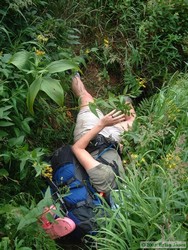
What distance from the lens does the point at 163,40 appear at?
372cm

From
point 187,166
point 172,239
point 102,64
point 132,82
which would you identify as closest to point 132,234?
point 172,239

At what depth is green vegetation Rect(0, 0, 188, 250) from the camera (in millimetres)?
2176

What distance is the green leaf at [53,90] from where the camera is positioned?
7.02ft

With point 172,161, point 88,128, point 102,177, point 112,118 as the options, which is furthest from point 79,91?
point 172,161

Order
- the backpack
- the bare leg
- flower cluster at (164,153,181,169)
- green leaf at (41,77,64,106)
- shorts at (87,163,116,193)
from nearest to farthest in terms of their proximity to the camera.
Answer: green leaf at (41,77,64,106)
flower cluster at (164,153,181,169)
the backpack
shorts at (87,163,116,193)
the bare leg

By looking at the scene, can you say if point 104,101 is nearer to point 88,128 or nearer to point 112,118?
point 112,118

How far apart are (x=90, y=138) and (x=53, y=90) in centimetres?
82

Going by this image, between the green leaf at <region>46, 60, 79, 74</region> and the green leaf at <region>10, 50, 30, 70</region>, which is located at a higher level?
the green leaf at <region>10, 50, 30, 70</region>

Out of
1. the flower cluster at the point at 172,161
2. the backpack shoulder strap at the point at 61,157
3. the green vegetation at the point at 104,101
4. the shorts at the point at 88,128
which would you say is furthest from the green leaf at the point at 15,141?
the flower cluster at the point at 172,161

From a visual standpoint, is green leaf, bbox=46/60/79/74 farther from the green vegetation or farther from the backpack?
the backpack

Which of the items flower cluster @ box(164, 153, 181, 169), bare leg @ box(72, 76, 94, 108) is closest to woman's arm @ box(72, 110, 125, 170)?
bare leg @ box(72, 76, 94, 108)

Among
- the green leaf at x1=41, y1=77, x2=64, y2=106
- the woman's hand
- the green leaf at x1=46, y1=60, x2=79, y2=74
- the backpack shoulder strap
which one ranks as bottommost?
the backpack shoulder strap

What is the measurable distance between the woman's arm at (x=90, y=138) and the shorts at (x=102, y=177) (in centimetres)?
7

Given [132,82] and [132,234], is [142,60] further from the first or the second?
[132,234]
